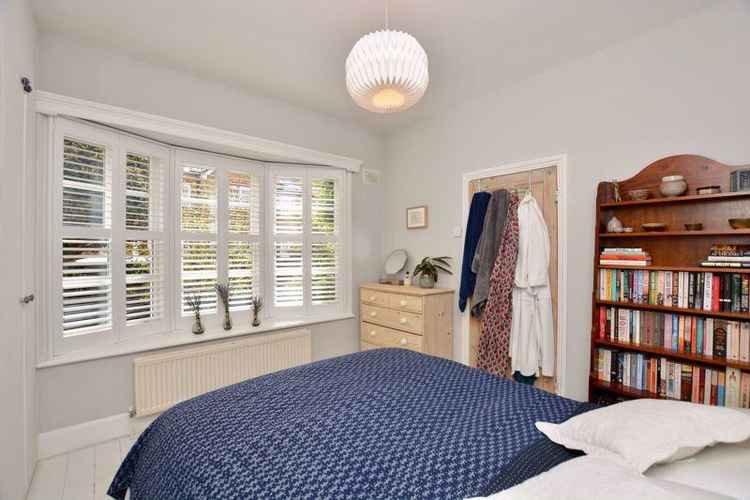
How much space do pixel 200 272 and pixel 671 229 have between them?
330 cm

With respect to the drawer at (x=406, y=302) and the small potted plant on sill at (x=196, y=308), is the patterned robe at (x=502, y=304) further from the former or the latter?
the small potted plant on sill at (x=196, y=308)

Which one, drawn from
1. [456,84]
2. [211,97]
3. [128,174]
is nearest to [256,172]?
[211,97]

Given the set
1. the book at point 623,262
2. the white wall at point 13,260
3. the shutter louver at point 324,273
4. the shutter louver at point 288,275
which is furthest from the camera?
the shutter louver at point 324,273

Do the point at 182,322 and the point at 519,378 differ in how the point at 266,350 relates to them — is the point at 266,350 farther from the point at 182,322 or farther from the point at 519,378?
the point at 519,378

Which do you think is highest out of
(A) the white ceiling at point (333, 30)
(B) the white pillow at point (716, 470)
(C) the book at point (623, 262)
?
(A) the white ceiling at point (333, 30)

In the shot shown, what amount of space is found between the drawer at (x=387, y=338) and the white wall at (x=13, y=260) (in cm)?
243

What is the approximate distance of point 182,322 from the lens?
9.23 ft

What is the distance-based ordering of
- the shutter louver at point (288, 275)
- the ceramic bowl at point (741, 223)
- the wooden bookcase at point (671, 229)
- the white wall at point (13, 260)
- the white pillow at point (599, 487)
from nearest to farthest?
1. the white pillow at point (599, 487)
2. the white wall at point (13, 260)
3. the ceramic bowl at point (741, 223)
4. the wooden bookcase at point (671, 229)
5. the shutter louver at point (288, 275)

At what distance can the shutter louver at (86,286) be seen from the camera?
2.24 metres

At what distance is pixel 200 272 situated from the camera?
2.89m

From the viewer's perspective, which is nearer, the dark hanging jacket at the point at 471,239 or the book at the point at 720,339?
the book at the point at 720,339

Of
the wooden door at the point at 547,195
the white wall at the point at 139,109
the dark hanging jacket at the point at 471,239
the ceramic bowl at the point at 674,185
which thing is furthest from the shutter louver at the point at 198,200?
the ceramic bowl at the point at 674,185

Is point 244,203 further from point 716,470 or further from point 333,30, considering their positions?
point 716,470

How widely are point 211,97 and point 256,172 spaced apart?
69 centimetres
